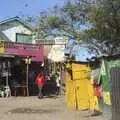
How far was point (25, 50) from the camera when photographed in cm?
3744

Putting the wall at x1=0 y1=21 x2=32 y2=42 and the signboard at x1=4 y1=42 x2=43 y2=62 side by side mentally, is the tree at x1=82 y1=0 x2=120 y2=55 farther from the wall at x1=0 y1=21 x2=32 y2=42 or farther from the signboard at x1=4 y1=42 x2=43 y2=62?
the wall at x1=0 y1=21 x2=32 y2=42

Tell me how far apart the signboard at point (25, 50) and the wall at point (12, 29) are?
5.91 metres

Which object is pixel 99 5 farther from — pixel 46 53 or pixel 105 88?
pixel 46 53

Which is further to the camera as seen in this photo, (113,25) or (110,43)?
(110,43)

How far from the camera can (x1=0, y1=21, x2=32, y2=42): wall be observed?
43906 mm

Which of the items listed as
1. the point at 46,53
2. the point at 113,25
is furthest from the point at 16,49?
the point at 113,25

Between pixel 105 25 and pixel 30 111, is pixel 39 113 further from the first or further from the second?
pixel 105 25

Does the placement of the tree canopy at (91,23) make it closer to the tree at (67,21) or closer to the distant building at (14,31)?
the tree at (67,21)

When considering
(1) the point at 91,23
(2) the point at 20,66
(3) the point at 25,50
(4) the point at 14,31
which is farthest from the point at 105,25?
(4) the point at 14,31

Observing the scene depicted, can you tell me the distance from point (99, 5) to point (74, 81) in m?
4.30

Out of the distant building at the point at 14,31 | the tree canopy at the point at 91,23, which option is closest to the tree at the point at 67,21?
the tree canopy at the point at 91,23

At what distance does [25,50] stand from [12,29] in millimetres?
7455

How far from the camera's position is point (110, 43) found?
2670cm

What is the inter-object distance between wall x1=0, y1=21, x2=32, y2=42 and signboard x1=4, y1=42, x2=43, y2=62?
5910 millimetres
